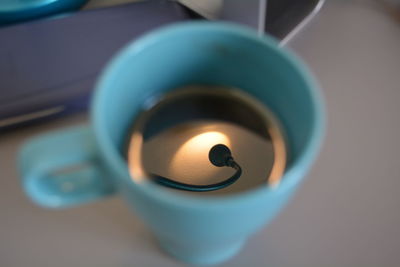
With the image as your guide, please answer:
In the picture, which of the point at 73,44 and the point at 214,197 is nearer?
the point at 214,197

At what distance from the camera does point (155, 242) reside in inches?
9.7

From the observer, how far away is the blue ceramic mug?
0.52ft

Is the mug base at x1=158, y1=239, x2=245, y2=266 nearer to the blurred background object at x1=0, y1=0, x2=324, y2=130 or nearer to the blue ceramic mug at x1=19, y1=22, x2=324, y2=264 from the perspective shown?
the blue ceramic mug at x1=19, y1=22, x2=324, y2=264

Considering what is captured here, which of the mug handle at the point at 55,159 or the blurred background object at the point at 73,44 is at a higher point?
the blurred background object at the point at 73,44

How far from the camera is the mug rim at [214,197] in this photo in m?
0.15

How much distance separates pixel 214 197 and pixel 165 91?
0.26 feet

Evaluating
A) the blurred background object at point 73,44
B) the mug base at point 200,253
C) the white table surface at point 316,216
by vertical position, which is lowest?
the mug base at point 200,253

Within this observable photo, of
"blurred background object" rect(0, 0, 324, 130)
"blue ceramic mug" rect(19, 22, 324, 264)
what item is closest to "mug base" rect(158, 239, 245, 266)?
"blue ceramic mug" rect(19, 22, 324, 264)

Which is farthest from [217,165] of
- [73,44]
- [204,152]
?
[73,44]

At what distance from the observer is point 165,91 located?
0.24 meters

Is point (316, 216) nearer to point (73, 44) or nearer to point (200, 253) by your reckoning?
point (200, 253)

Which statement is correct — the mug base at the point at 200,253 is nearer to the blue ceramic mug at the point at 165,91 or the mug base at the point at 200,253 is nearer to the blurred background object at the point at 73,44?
the blue ceramic mug at the point at 165,91

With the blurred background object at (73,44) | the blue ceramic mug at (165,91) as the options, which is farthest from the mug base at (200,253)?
the blurred background object at (73,44)

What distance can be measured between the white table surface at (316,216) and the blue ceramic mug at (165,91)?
28mm
